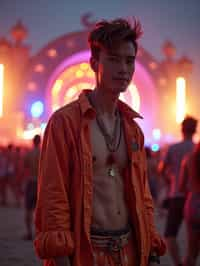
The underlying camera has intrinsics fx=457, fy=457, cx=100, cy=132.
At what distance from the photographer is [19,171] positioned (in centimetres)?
1095

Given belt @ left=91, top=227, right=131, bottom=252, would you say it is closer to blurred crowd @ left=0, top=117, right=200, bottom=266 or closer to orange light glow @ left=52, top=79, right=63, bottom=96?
blurred crowd @ left=0, top=117, right=200, bottom=266

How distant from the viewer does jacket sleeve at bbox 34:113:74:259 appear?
1.81m

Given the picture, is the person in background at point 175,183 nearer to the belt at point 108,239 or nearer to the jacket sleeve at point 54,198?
the belt at point 108,239

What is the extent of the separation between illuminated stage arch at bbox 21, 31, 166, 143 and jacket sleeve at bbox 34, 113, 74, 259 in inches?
907

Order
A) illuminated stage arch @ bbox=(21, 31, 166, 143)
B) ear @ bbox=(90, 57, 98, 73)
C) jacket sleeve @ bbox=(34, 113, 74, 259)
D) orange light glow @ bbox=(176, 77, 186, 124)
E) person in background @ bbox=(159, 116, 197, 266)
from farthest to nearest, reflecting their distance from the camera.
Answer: orange light glow @ bbox=(176, 77, 186, 124) < illuminated stage arch @ bbox=(21, 31, 166, 143) < person in background @ bbox=(159, 116, 197, 266) < ear @ bbox=(90, 57, 98, 73) < jacket sleeve @ bbox=(34, 113, 74, 259)

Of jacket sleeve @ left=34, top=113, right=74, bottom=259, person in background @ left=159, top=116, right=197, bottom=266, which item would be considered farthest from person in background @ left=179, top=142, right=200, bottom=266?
jacket sleeve @ left=34, top=113, right=74, bottom=259

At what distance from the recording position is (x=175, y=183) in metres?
4.55

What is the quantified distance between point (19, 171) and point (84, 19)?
1738 cm

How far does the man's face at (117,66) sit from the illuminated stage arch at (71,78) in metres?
22.9

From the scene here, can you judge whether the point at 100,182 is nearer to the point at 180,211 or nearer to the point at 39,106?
the point at 180,211

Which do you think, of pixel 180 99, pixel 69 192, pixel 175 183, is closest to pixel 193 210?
pixel 175 183

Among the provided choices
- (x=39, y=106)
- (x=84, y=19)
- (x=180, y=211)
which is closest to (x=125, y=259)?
(x=180, y=211)

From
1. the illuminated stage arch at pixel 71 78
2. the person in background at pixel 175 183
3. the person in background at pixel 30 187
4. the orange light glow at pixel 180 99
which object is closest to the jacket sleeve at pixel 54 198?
the person in background at pixel 175 183

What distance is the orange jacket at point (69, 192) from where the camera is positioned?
6.02ft
